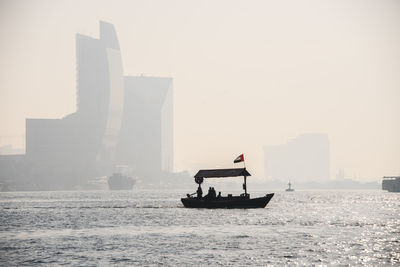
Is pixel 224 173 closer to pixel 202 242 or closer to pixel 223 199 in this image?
pixel 223 199

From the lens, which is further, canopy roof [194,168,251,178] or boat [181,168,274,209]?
boat [181,168,274,209]

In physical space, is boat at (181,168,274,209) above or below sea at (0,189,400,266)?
above

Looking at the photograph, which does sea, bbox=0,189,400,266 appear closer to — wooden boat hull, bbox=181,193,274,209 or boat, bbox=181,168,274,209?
boat, bbox=181,168,274,209

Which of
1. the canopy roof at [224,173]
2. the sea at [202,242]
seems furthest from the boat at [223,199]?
the sea at [202,242]

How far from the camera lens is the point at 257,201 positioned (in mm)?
113812

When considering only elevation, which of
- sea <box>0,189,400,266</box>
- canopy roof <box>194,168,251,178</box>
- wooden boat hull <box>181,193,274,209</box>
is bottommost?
sea <box>0,189,400,266</box>

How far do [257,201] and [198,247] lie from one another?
2169 inches

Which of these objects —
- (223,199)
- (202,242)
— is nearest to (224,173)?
(223,199)

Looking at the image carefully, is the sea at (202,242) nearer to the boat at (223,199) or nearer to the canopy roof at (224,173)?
the canopy roof at (224,173)

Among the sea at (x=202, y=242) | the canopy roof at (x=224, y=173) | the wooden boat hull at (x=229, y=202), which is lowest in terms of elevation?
the sea at (x=202, y=242)

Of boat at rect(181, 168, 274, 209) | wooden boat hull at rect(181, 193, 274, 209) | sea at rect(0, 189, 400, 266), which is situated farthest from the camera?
wooden boat hull at rect(181, 193, 274, 209)

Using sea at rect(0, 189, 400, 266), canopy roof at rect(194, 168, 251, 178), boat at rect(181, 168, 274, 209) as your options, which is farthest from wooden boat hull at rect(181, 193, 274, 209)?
sea at rect(0, 189, 400, 266)

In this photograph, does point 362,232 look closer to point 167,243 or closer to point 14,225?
point 167,243

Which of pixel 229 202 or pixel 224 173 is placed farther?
pixel 224 173
